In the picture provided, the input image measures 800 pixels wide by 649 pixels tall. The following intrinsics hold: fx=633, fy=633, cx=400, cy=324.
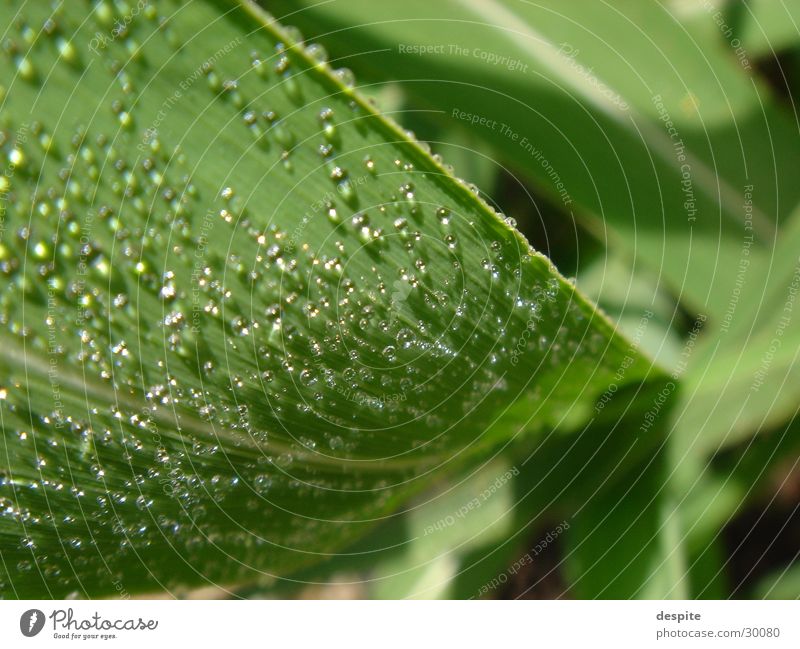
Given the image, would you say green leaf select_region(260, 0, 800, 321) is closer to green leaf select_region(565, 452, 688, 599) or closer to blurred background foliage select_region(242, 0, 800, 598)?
blurred background foliage select_region(242, 0, 800, 598)

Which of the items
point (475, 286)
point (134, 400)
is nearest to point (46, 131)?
point (134, 400)

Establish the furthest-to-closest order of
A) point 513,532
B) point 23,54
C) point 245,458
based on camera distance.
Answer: point 513,532, point 245,458, point 23,54

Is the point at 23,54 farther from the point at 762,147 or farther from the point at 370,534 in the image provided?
the point at 762,147

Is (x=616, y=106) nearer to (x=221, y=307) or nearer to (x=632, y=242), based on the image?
(x=632, y=242)

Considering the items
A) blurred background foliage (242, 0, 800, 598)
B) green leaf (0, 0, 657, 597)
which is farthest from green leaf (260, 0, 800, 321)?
green leaf (0, 0, 657, 597)

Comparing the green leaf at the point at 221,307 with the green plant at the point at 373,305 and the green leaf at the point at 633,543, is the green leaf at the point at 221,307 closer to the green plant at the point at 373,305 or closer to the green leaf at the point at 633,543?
the green plant at the point at 373,305

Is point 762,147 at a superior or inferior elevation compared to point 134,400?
superior
